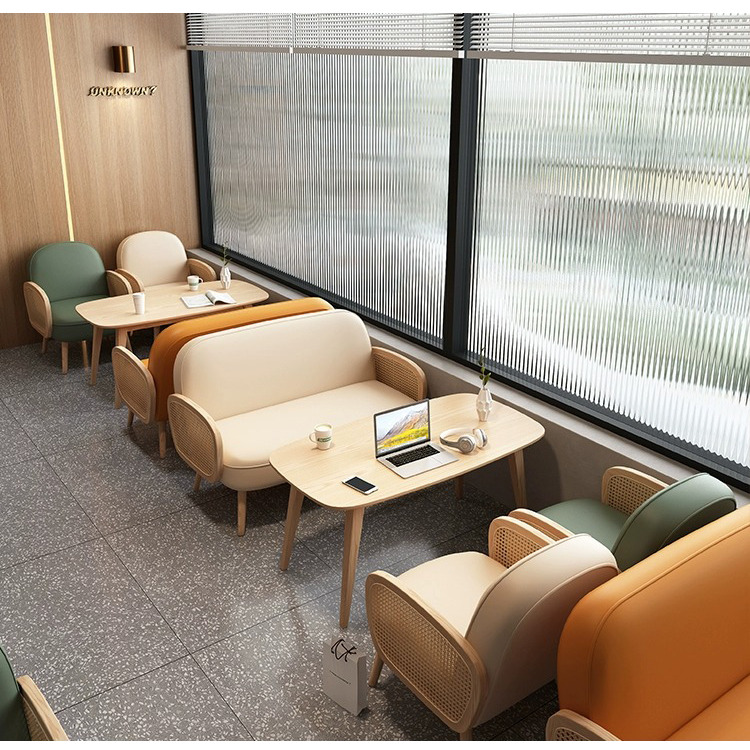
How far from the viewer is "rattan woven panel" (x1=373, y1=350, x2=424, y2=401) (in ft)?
15.5

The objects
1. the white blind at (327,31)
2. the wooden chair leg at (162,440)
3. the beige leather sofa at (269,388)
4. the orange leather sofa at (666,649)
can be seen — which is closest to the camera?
the orange leather sofa at (666,649)

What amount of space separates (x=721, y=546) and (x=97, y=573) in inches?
109

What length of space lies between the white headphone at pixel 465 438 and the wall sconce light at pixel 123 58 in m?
4.25

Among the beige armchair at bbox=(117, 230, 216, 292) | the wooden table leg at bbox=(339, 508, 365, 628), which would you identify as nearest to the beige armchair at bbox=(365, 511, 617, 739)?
the wooden table leg at bbox=(339, 508, 365, 628)

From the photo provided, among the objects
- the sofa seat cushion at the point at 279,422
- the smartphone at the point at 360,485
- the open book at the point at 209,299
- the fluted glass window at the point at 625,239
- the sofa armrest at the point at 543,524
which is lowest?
the sofa seat cushion at the point at 279,422

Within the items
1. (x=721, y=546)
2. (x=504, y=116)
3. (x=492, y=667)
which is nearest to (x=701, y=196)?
(x=504, y=116)

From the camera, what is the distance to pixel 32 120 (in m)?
6.18

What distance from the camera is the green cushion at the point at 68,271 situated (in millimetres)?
6367

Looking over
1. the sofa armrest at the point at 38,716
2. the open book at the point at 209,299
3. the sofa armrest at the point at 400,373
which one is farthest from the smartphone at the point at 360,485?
the open book at the point at 209,299

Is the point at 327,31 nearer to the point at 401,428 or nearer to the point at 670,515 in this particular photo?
the point at 401,428

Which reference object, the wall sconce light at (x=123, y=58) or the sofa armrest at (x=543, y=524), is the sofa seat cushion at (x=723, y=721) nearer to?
the sofa armrest at (x=543, y=524)

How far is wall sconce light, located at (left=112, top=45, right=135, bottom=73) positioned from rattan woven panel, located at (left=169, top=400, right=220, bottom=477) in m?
3.31

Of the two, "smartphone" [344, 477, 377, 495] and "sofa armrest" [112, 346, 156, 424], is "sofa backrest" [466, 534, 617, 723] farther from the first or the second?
"sofa armrest" [112, 346, 156, 424]
